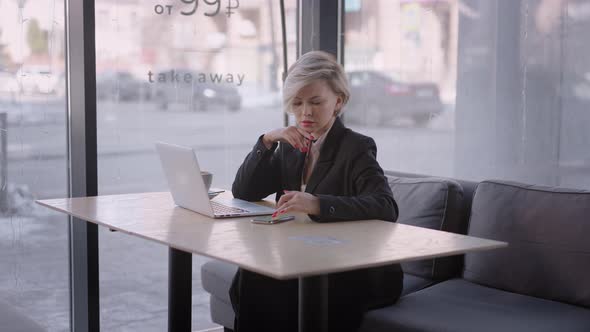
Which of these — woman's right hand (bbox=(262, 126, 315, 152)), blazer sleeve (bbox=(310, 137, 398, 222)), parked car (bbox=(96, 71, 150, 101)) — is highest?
parked car (bbox=(96, 71, 150, 101))

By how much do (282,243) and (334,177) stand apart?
64cm

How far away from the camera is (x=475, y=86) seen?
3.55 metres

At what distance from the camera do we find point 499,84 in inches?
135

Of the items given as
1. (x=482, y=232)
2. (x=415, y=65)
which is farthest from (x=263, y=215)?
(x=415, y=65)

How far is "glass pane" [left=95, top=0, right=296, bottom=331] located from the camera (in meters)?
3.61

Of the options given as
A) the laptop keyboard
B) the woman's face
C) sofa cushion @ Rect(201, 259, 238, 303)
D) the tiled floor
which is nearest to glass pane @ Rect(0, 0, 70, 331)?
the tiled floor

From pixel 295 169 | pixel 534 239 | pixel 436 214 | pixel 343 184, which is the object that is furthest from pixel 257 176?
pixel 534 239

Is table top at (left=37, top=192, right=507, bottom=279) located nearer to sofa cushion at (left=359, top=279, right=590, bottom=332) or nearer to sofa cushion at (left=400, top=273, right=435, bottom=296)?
sofa cushion at (left=359, top=279, right=590, bottom=332)

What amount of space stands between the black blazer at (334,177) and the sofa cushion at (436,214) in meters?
0.51

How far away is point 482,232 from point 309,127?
765mm

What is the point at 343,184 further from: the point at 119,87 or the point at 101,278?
the point at 101,278

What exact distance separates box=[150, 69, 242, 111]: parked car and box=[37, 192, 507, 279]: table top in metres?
1.14

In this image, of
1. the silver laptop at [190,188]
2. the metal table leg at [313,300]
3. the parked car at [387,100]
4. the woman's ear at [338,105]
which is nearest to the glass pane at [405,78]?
the parked car at [387,100]

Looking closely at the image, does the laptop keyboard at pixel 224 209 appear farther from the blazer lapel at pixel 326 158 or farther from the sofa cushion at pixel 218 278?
the sofa cushion at pixel 218 278
